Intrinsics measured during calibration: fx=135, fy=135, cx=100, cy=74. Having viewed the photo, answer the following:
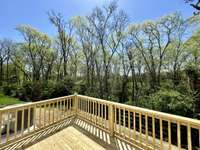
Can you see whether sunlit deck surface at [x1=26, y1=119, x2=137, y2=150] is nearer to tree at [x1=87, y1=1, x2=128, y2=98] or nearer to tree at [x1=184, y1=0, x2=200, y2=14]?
tree at [x1=184, y1=0, x2=200, y2=14]

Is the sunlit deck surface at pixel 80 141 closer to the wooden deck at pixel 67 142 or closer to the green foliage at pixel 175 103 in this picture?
the wooden deck at pixel 67 142

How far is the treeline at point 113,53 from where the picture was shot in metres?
10.8

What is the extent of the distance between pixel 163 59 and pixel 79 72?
8.94 metres

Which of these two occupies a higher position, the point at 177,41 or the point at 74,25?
the point at 74,25

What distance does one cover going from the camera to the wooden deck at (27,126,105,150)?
8.68ft

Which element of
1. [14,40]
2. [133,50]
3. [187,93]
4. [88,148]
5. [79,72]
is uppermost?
[14,40]

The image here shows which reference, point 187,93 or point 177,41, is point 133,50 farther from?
point 187,93

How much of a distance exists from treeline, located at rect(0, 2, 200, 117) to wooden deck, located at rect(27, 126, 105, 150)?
22.2 feet

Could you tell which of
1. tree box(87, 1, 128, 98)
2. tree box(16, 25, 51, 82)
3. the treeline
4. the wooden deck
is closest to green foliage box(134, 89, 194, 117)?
the treeline

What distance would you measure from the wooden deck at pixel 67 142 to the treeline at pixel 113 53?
6.76 metres

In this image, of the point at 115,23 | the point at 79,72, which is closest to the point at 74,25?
the point at 115,23

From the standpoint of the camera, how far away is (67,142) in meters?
2.86

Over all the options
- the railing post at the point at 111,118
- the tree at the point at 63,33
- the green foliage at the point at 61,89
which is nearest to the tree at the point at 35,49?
the tree at the point at 63,33

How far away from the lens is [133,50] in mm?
12789
